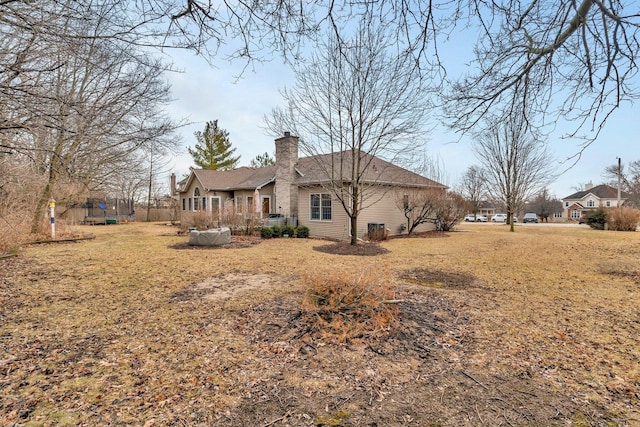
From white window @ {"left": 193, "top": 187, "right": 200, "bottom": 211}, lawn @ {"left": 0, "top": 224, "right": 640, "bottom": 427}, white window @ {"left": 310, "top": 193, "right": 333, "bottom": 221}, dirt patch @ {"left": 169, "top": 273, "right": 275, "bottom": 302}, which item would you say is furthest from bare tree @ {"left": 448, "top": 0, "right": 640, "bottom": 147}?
white window @ {"left": 193, "top": 187, "right": 200, "bottom": 211}

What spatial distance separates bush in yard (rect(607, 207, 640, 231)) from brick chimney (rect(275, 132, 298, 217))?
57.2ft

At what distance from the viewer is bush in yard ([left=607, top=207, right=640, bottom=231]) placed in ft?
55.7

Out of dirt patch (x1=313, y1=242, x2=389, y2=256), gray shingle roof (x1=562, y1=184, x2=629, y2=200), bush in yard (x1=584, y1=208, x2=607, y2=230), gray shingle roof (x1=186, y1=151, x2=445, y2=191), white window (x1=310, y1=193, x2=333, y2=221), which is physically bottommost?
dirt patch (x1=313, y1=242, x2=389, y2=256)

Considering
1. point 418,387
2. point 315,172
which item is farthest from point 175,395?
point 315,172

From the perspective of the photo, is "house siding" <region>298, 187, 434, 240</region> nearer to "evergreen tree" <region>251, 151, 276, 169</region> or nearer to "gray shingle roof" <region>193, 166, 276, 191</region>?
"gray shingle roof" <region>193, 166, 276, 191</region>

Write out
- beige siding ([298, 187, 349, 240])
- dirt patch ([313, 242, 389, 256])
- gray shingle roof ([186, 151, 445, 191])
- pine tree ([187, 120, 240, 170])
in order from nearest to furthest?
dirt patch ([313, 242, 389, 256]) → gray shingle roof ([186, 151, 445, 191]) → beige siding ([298, 187, 349, 240]) → pine tree ([187, 120, 240, 170])

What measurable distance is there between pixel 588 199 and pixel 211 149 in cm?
5766

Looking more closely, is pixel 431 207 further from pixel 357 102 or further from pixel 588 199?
pixel 588 199

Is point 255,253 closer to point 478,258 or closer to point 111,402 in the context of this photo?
point 478,258

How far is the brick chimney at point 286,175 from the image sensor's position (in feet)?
53.5

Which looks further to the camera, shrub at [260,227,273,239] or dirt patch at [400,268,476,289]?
shrub at [260,227,273,239]

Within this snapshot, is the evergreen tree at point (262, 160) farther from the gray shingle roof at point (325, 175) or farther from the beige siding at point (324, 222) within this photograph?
the beige siding at point (324, 222)

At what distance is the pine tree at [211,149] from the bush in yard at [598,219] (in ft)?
106

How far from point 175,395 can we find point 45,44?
14.1ft
